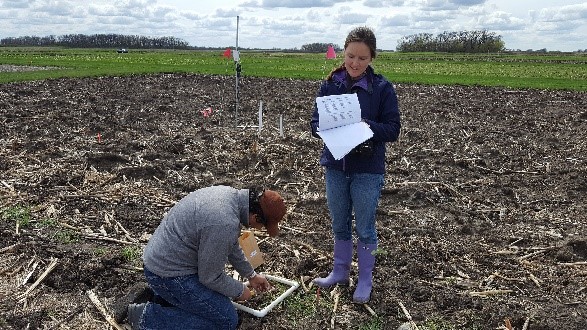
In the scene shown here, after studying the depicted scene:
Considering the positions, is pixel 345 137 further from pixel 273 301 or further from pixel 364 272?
pixel 273 301

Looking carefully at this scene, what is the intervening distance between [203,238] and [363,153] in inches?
61.7

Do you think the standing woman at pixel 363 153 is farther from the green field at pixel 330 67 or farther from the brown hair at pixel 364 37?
the green field at pixel 330 67

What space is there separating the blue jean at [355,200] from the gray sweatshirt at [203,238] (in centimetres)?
111

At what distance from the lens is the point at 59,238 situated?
6305 millimetres

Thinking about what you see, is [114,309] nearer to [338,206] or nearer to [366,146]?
[338,206]

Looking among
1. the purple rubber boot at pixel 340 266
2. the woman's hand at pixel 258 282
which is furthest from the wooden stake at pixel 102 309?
the purple rubber boot at pixel 340 266

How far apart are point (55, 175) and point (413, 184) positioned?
18.9 ft

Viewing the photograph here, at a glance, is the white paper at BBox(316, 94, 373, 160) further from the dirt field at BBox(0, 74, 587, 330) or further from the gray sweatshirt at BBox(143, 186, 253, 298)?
the dirt field at BBox(0, 74, 587, 330)

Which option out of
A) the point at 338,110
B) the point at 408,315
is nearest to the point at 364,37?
the point at 338,110

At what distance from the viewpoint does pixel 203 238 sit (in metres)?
3.95

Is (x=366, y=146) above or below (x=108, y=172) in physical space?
above

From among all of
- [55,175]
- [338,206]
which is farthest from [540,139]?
[55,175]

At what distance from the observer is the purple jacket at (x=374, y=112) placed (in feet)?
15.2

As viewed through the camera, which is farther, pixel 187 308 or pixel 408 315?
pixel 408 315
